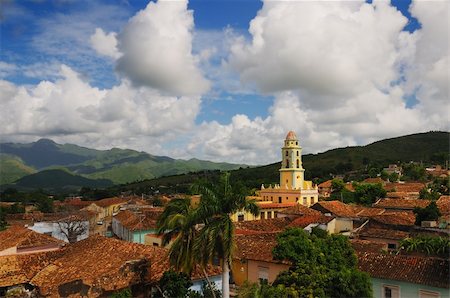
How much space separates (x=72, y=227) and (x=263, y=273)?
22.7 metres

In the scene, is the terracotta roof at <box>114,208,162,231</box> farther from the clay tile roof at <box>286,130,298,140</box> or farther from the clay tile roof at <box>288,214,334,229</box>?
the clay tile roof at <box>286,130,298,140</box>

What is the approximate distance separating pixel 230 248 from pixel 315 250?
3.79m

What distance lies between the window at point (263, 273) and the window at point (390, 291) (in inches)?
193

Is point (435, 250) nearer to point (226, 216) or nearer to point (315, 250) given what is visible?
point (315, 250)

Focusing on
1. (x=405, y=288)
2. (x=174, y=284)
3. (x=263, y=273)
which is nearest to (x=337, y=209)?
(x=263, y=273)

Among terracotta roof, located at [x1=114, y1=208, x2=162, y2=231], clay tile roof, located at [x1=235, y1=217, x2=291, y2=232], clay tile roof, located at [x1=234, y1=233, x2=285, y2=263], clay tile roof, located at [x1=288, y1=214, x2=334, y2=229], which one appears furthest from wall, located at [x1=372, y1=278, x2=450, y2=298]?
terracotta roof, located at [x1=114, y1=208, x2=162, y2=231]

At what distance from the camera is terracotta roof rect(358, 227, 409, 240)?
1007 inches

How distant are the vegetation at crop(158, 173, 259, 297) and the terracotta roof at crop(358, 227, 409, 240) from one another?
15.2 metres

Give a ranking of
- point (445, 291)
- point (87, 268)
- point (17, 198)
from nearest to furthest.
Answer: point (445, 291)
point (87, 268)
point (17, 198)

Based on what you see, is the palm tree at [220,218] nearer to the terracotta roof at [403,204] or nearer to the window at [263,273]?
the window at [263,273]

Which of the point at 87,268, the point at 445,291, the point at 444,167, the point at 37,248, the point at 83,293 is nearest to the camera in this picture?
the point at 445,291

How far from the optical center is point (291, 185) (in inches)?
2324

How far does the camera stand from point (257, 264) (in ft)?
63.6

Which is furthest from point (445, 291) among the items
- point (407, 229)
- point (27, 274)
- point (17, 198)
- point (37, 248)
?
point (17, 198)
